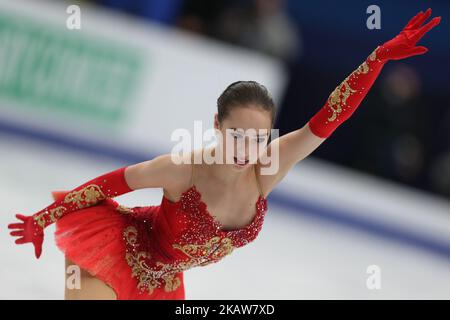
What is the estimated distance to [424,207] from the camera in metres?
7.17

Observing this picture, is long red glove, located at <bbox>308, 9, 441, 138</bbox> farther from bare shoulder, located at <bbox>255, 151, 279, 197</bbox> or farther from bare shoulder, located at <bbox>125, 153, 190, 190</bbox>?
bare shoulder, located at <bbox>125, 153, 190, 190</bbox>

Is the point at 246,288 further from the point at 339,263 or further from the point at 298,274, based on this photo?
the point at 339,263

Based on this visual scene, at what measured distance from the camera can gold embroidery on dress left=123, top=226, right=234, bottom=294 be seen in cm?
309

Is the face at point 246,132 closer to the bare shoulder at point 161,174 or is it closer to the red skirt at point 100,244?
the bare shoulder at point 161,174

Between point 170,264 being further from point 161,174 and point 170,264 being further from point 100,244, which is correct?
point 161,174

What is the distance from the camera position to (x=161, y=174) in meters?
2.98

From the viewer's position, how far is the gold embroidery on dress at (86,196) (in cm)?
311

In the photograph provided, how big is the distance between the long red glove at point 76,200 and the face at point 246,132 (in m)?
0.45

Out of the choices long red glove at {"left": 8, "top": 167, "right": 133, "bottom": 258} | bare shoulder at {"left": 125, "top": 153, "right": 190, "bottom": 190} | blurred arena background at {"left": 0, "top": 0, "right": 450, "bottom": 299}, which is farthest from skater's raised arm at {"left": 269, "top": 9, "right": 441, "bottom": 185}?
blurred arena background at {"left": 0, "top": 0, "right": 450, "bottom": 299}

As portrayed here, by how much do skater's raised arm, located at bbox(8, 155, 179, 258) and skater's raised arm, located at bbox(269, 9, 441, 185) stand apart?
1.47ft

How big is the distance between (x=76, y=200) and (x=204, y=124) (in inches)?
157

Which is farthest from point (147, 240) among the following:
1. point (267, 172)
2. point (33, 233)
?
point (267, 172)

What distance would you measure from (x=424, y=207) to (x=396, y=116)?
925 millimetres

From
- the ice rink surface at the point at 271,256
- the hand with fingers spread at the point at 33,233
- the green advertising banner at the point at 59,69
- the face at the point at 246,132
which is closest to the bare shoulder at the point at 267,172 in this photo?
the face at the point at 246,132
